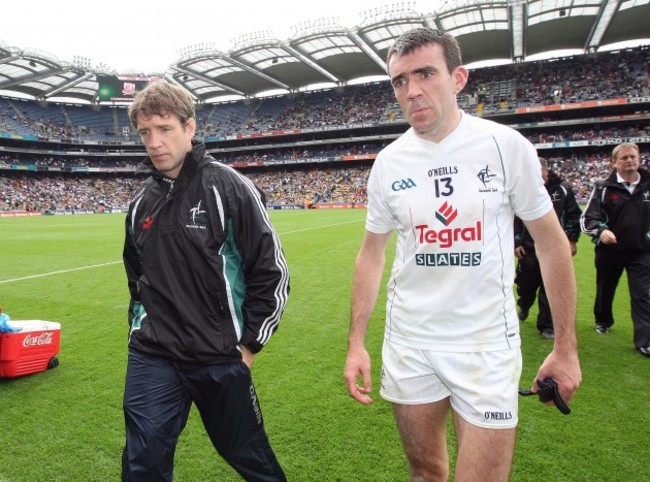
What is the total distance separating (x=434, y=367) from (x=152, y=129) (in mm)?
1806

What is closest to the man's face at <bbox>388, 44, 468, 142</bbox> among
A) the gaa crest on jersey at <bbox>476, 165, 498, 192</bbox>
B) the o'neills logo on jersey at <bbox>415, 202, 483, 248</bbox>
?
the gaa crest on jersey at <bbox>476, 165, 498, 192</bbox>

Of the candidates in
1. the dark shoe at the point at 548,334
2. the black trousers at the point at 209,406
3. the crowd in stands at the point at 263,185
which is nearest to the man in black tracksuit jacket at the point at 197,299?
the black trousers at the point at 209,406

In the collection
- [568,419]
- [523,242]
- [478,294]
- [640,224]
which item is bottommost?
[568,419]

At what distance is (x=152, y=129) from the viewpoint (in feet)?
7.66

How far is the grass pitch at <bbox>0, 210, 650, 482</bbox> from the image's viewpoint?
3.04m

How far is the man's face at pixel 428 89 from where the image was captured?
79.4 inches

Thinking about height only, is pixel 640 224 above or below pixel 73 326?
A: above

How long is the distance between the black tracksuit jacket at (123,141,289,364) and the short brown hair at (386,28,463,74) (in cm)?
102

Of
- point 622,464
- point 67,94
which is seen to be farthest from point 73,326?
point 67,94

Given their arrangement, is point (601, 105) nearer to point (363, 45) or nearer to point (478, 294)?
point (363, 45)

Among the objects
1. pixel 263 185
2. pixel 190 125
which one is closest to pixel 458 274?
pixel 190 125

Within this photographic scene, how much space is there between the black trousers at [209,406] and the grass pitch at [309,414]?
90 centimetres

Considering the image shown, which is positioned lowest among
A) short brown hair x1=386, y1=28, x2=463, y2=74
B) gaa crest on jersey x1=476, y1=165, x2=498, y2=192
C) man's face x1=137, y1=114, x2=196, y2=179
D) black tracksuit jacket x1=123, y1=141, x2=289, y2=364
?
black tracksuit jacket x1=123, y1=141, x2=289, y2=364

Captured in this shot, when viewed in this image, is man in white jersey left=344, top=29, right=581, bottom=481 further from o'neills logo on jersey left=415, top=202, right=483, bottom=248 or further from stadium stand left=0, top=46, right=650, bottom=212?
stadium stand left=0, top=46, right=650, bottom=212
